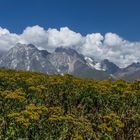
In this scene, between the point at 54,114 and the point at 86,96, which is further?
the point at 86,96

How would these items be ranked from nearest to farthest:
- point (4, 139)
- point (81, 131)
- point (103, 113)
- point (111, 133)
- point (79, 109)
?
point (4, 139) → point (81, 131) → point (111, 133) → point (103, 113) → point (79, 109)

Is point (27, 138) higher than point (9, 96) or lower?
lower

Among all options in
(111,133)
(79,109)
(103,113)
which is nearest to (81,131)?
(111,133)

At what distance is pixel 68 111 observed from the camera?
2002 centimetres

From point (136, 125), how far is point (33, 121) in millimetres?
4623

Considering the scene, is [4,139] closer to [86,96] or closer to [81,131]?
[81,131]

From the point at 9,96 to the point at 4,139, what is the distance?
308 cm

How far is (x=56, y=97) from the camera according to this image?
21.8 m

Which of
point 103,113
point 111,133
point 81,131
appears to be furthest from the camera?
point 103,113

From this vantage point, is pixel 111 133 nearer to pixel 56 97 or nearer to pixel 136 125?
pixel 136 125

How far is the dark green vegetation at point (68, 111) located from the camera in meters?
13.4

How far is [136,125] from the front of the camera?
16.0m

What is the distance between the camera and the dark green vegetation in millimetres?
13414

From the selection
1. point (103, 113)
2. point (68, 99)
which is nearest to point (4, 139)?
point (103, 113)
